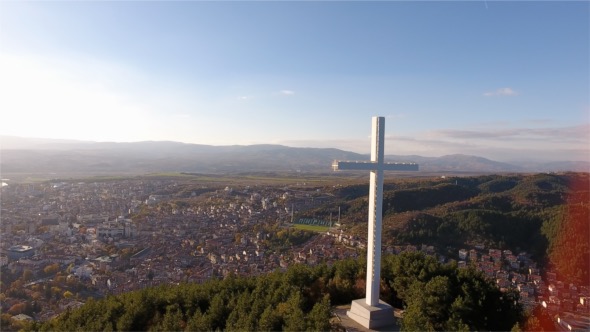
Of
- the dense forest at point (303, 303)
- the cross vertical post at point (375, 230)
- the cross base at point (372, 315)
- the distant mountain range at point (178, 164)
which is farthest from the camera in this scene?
the distant mountain range at point (178, 164)

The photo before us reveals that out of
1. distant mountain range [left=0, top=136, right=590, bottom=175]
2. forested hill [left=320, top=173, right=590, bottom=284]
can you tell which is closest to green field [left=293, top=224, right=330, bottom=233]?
forested hill [left=320, top=173, right=590, bottom=284]

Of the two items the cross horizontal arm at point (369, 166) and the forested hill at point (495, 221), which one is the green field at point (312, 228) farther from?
the cross horizontal arm at point (369, 166)

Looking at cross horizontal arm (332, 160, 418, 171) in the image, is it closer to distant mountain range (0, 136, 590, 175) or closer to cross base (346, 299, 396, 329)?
cross base (346, 299, 396, 329)

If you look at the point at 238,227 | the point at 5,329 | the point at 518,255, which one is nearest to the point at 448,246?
the point at 518,255

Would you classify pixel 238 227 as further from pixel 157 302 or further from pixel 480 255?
pixel 157 302

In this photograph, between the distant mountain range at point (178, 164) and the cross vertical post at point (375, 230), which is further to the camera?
the distant mountain range at point (178, 164)

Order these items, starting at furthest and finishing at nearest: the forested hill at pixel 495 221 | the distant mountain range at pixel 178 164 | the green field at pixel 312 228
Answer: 1. the distant mountain range at pixel 178 164
2. the green field at pixel 312 228
3. the forested hill at pixel 495 221

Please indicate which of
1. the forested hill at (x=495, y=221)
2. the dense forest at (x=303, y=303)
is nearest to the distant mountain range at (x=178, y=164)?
the forested hill at (x=495, y=221)

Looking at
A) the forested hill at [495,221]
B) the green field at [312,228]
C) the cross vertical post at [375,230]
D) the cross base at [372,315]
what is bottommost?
the green field at [312,228]
